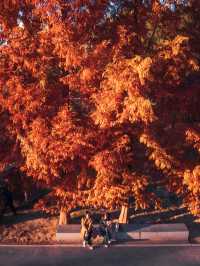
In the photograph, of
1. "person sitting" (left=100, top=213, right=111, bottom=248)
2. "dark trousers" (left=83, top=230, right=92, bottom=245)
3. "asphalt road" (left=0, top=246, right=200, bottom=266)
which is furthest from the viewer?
"person sitting" (left=100, top=213, right=111, bottom=248)

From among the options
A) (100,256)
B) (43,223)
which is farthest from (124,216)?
(43,223)

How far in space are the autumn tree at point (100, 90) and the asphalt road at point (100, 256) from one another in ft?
5.59

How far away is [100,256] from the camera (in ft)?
47.2

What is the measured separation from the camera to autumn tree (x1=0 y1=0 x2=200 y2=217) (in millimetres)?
13055

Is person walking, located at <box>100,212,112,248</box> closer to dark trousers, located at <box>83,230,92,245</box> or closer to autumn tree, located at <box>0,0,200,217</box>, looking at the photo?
dark trousers, located at <box>83,230,92,245</box>

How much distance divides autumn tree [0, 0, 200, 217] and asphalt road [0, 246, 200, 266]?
1705 millimetres

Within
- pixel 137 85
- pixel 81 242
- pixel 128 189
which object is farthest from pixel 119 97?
pixel 81 242

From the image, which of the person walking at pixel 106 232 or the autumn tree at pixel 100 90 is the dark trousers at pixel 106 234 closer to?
the person walking at pixel 106 232

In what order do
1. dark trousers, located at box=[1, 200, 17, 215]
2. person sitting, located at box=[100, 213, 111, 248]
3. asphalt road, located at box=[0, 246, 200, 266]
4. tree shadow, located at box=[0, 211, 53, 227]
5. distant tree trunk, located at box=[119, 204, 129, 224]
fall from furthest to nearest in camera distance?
dark trousers, located at box=[1, 200, 17, 215]
tree shadow, located at box=[0, 211, 53, 227]
distant tree trunk, located at box=[119, 204, 129, 224]
person sitting, located at box=[100, 213, 111, 248]
asphalt road, located at box=[0, 246, 200, 266]

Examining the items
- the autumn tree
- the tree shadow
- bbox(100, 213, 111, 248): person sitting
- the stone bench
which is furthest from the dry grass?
the autumn tree

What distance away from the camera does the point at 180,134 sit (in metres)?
14.6

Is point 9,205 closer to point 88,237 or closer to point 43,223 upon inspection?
point 43,223

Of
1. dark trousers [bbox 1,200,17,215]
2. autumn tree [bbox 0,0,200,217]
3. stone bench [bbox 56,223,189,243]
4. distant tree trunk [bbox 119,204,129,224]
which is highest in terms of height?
autumn tree [bbox 0,0,200,217]

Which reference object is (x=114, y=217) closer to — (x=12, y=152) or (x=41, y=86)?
(x=12, y=152)
